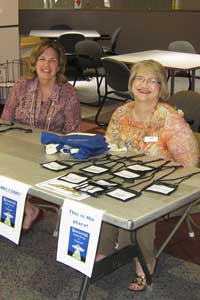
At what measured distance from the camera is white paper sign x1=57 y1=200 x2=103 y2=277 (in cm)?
197

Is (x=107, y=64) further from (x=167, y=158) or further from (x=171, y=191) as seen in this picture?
(x=171, y=191)

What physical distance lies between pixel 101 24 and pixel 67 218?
339 inches

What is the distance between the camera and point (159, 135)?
2814 millimetres

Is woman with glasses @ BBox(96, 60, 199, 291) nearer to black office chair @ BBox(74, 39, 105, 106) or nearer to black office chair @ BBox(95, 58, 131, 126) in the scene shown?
black office chair @ BBox(95, 58, 131, 126)

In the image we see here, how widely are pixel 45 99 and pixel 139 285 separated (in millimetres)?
1410

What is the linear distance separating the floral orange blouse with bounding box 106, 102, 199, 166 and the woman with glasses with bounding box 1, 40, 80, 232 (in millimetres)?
603

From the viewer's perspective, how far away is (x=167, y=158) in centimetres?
274

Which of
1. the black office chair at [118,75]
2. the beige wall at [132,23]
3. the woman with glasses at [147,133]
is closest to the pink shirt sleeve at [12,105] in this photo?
the woman with glasses at [147,133]

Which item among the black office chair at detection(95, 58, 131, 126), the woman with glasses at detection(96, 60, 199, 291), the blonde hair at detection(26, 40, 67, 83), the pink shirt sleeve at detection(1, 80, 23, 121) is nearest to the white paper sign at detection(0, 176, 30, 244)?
the woman with glasses at detection(96, 60, 199, 291)

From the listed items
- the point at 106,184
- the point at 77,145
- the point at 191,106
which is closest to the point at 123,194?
the point at 106,184

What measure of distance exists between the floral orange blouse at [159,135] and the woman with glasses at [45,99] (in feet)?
1.98

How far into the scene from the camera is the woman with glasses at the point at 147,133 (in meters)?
2.66

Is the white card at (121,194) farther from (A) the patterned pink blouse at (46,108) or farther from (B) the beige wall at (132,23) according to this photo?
(B) the beige wall at (132,23)

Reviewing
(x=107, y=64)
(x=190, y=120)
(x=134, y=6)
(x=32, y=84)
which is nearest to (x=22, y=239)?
(x=32, y=84)
